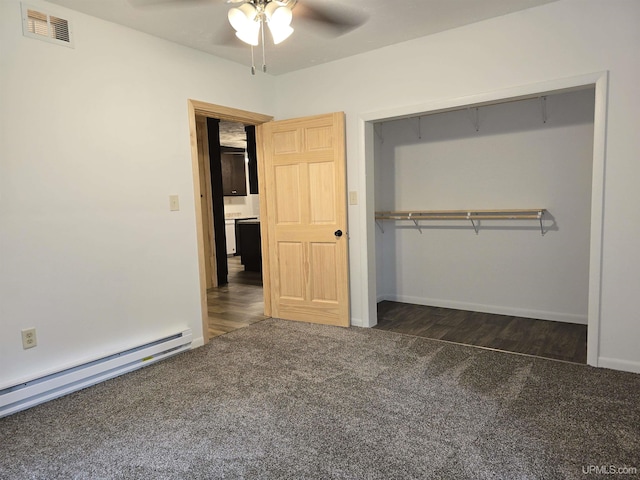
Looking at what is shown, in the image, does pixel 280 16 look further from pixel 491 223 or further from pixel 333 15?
pixel 491 223

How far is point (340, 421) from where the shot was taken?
2.25 meters

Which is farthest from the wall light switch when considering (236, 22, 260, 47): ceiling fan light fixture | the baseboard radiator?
(236, 22, 260, 47): ceiling fan light fixture

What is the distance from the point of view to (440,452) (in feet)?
6.40

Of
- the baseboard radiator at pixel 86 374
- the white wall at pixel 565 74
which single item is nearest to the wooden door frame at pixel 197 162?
the baseboard radiator at pixel 86 374

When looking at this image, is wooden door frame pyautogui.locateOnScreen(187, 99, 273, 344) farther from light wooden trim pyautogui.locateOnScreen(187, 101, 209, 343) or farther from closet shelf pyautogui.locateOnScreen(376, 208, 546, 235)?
closet shelf pyautogui.locateOnScreen(376, 208, 546, 235)

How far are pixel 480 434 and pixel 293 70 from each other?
3.50 metres

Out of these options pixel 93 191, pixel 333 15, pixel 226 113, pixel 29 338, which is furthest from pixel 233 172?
pixel 29 338

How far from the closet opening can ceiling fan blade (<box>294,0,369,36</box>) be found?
93 cm

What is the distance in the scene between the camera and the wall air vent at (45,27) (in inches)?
97.9

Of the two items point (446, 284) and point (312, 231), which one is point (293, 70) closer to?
point (312, 231)

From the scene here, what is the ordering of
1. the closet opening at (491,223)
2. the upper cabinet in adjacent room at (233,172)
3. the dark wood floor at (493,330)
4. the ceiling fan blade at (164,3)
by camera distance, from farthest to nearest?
the upper cabinet in adjacent room at (233,172), the closet opening at (491,223), the dark wood floor at (493,330), the ceiling fan blade at (164,3)

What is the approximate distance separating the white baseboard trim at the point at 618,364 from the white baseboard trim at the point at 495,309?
3.58 feet

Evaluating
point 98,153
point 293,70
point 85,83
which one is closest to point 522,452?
point 98,153

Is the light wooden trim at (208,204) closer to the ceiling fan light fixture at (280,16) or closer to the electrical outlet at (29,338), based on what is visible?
the electrical outlet at (29,338)
